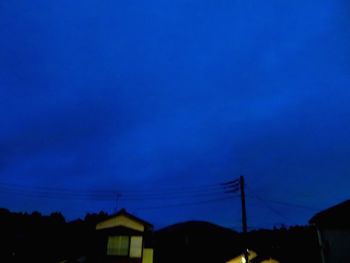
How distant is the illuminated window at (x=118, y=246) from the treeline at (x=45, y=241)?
1.89 meters

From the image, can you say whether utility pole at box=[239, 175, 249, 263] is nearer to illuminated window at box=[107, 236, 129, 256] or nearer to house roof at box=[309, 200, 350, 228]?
house roof at box=[309, 200, 350, 228]

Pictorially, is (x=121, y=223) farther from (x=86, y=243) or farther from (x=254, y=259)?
(x=254, y=259)

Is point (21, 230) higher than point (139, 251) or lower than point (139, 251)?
higher

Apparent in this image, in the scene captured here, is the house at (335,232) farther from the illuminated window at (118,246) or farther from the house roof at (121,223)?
the illuminated window at (118,246)

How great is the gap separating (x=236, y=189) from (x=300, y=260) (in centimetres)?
2360

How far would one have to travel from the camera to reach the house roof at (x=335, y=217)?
1706cm

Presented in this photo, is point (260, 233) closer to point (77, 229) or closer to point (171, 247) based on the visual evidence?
point (171, 247)

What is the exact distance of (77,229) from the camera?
31828 millimetres

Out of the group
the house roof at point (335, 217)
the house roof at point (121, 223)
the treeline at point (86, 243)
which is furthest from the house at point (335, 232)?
the house roof at point (121, 223)

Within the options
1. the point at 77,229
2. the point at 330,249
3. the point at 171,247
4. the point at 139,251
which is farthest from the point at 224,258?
the point at 330,249

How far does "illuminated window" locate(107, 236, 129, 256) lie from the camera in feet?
93.6

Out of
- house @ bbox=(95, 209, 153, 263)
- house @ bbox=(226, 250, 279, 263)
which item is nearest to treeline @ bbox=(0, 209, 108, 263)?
house @ bbox=(95, 209, 153, 263)

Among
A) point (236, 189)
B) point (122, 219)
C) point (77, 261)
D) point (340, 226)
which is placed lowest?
point (77, 261)

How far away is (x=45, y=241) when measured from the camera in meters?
33.1
